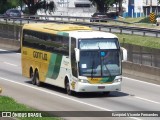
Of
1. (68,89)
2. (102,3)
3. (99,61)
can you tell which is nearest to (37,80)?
(68,89)

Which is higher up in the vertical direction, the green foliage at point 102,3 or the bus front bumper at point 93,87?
the bus front bumper at point 93,87

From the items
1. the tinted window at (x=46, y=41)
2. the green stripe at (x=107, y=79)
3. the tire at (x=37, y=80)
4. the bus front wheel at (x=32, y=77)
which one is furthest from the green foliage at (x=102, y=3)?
the green stripe at (x=107, y=79)

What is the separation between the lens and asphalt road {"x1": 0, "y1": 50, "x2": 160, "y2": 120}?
26.3 meters

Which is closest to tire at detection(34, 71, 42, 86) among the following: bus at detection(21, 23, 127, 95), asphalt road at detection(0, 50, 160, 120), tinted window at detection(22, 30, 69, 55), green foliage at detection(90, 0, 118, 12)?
asphalt road at detection(0, 50, 160, 120)

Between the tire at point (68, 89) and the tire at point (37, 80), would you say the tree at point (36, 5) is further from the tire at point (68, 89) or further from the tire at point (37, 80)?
the tire at point (68, 89)

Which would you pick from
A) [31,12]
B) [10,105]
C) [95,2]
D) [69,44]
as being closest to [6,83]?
[69,44]

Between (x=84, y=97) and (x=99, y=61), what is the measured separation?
177cm

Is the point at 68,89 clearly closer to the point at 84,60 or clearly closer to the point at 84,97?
the point at 84,97

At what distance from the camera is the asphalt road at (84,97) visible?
2628 cm

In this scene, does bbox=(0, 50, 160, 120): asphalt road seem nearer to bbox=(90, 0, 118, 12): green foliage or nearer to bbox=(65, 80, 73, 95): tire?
bbox=(65, 80, 73, 95): tire

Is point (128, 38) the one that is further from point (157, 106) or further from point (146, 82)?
point (157, 106)

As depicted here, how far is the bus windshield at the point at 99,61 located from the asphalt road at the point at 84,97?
1.12 m

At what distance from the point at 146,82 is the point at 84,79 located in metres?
7.69

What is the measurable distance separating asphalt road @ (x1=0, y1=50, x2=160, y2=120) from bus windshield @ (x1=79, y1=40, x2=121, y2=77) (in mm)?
1119
